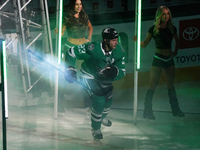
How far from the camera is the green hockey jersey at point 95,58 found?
136 inches

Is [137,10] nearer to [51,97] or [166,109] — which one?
[166,109]

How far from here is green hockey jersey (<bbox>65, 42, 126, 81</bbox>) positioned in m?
3.46

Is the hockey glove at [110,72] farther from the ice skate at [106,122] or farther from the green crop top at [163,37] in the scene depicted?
the green crop top at [163,37]

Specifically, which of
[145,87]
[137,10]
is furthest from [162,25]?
[145,87]

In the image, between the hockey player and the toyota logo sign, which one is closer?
the hockey player

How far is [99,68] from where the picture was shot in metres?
3.49

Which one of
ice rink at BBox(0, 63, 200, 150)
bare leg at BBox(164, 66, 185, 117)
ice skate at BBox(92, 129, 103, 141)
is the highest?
bare leg at BBox(164, 66, 185, 117)

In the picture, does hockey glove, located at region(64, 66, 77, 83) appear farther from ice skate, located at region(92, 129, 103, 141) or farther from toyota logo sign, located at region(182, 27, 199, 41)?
toyota logo sign, located at region(182, 27, 199, 41)

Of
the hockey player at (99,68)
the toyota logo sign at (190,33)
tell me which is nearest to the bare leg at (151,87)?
the hockey player at (99,68)

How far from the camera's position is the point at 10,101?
641cm

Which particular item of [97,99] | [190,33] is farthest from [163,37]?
[190,33]

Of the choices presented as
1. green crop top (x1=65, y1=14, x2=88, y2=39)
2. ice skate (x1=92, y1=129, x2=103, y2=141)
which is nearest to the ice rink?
ice skate (x1=92, y1=129, x2=103, y2=141)

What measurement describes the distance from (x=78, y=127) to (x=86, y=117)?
0.56m

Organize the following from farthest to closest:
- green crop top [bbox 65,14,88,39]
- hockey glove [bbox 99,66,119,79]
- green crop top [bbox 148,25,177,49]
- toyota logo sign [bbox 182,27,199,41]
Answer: toyota logo sign [bbox 182,27,199,41], green crop top [bbox 65,14,88,39], green crop top [bbox 148,25,177,49], hockey glove [bbox 99,66,119,79]
